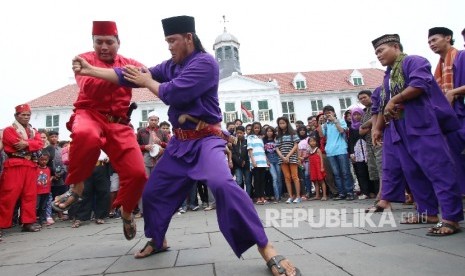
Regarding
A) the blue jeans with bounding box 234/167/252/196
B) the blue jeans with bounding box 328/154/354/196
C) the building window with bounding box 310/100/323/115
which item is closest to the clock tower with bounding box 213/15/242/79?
the building window with bounding box 310/100/323/115

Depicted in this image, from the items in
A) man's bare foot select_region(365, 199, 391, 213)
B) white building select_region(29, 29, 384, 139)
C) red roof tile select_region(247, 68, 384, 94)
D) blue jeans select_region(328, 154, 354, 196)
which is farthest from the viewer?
red roof tile select_region(247, 68, 384, 94)

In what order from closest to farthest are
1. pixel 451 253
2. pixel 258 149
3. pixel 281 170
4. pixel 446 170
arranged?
pixel 451 253, pixel 446 170, pixel 258 149, pixel 281 170

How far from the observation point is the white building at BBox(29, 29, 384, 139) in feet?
104

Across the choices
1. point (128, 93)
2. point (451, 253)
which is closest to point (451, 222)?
point (451, 253)

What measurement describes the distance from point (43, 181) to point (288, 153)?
17.7 feet

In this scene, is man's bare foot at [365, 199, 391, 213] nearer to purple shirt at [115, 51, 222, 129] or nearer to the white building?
purple shirt at [115, 51, 222, 129]

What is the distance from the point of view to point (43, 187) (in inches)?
261

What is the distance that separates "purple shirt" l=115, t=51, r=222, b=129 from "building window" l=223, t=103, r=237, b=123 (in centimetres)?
2940

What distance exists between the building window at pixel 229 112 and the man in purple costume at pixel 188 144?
29.3m

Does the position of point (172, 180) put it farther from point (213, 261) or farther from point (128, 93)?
point (128, 93)

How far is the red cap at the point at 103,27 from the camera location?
10.1 feet

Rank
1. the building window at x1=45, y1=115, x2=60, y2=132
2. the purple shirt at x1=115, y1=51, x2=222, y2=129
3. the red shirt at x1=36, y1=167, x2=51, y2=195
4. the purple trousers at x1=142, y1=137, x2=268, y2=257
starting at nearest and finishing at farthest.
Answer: the purple trousers at x1=142, y1=137, x2=268, y2=257 < the purple shirt at x1=115, y1=51, x2=222, y2=129 < the red shirt at x1=36, y1=167, x2=51, y2=195 < the building window at x1=45, y1=115, x2=60, y2=132

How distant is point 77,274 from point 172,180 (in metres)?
0.93

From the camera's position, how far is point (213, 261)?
7.84 feet
